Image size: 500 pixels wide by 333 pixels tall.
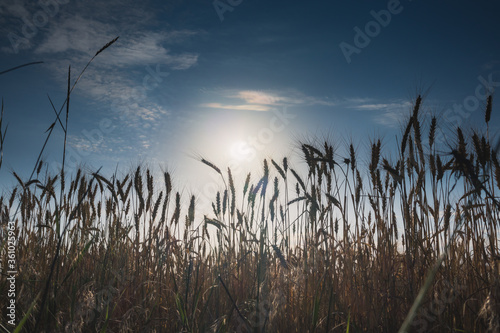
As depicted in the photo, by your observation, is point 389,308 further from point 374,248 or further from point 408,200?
point 408,200

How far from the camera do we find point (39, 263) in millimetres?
3381

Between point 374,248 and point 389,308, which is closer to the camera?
point 389,308

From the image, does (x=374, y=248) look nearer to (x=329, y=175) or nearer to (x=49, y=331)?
(x=329, y=175)

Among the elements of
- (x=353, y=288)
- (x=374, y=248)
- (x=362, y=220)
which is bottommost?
(x=353, y=288)

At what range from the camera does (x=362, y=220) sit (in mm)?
3176

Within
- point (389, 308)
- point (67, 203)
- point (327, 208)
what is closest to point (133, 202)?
point (67, 203)

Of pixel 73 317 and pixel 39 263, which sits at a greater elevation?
pixel 39 263

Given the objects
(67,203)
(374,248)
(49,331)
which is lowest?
(49,331)

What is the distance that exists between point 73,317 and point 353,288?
2058 mm

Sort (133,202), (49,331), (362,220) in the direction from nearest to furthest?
1. (49,331)
2. (362,220)
3. (133,202)

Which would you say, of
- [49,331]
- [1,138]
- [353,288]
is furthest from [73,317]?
[353,288]

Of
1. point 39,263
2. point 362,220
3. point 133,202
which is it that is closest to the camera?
point 362,220

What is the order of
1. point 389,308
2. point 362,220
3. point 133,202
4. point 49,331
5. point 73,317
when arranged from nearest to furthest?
point 73,317 → point 49,331 → point 389,308 → point 362,220 → point 133,202

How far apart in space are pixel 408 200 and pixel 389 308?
0.90 metres
